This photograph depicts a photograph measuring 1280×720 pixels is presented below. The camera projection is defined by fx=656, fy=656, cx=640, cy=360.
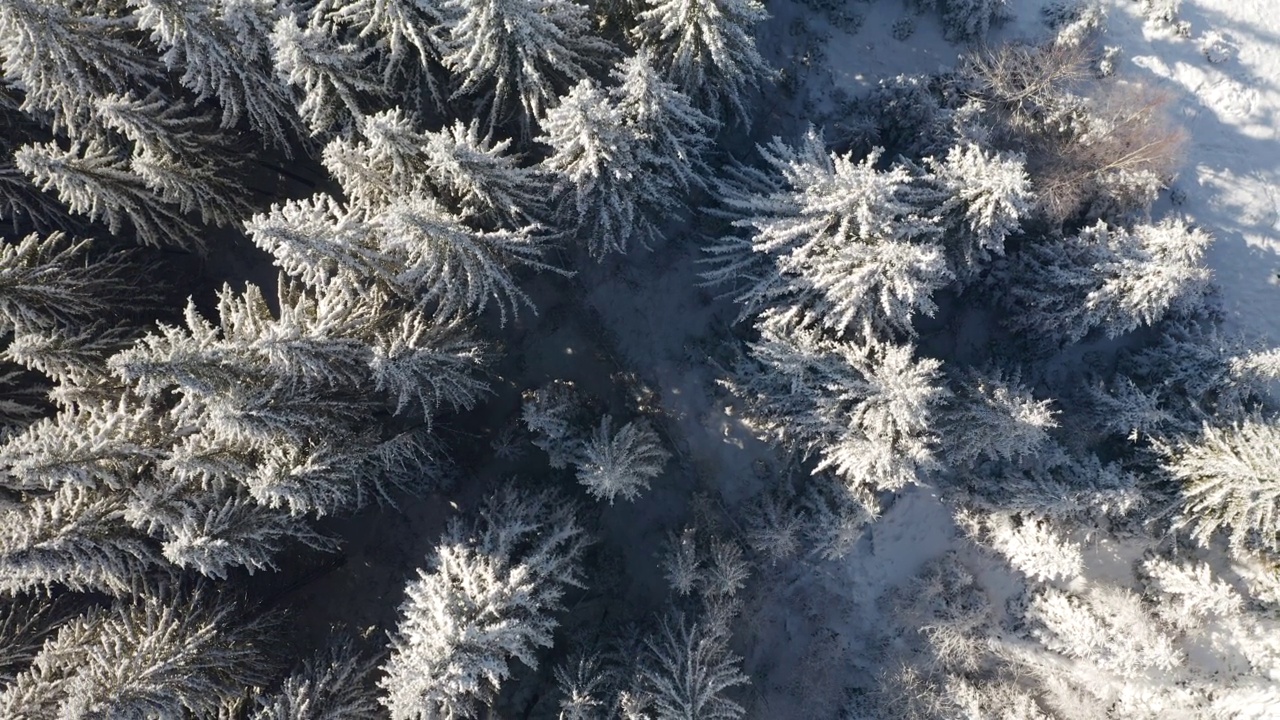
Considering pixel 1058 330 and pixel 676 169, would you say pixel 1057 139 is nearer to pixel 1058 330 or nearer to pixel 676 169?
pixel 1058 330

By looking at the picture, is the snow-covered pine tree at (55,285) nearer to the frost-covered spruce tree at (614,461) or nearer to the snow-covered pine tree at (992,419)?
the frost-covered spruce tree at (614,461)

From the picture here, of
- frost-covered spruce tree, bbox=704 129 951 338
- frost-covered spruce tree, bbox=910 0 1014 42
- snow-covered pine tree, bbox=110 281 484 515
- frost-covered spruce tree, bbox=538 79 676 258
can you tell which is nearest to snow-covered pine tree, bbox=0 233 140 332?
snow-covered pine tree, bbox=110 281 484 515

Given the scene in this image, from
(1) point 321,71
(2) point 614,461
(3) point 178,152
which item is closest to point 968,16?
(2) point 614,461

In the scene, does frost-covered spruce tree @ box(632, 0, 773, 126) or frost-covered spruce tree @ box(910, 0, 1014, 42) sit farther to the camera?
frost-covered spruce tree @ box(910, 0, 1014, 42)

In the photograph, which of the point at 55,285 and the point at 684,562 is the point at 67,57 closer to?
the point at 55,285

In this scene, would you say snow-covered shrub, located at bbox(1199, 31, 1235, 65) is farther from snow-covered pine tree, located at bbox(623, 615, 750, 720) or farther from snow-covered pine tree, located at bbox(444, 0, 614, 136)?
snow-covered pine tree, located at bbox(623, 615, 750, 720)

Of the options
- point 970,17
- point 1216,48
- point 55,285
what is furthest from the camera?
point 970,17

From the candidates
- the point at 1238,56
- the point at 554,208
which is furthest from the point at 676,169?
the point at 1238,56
